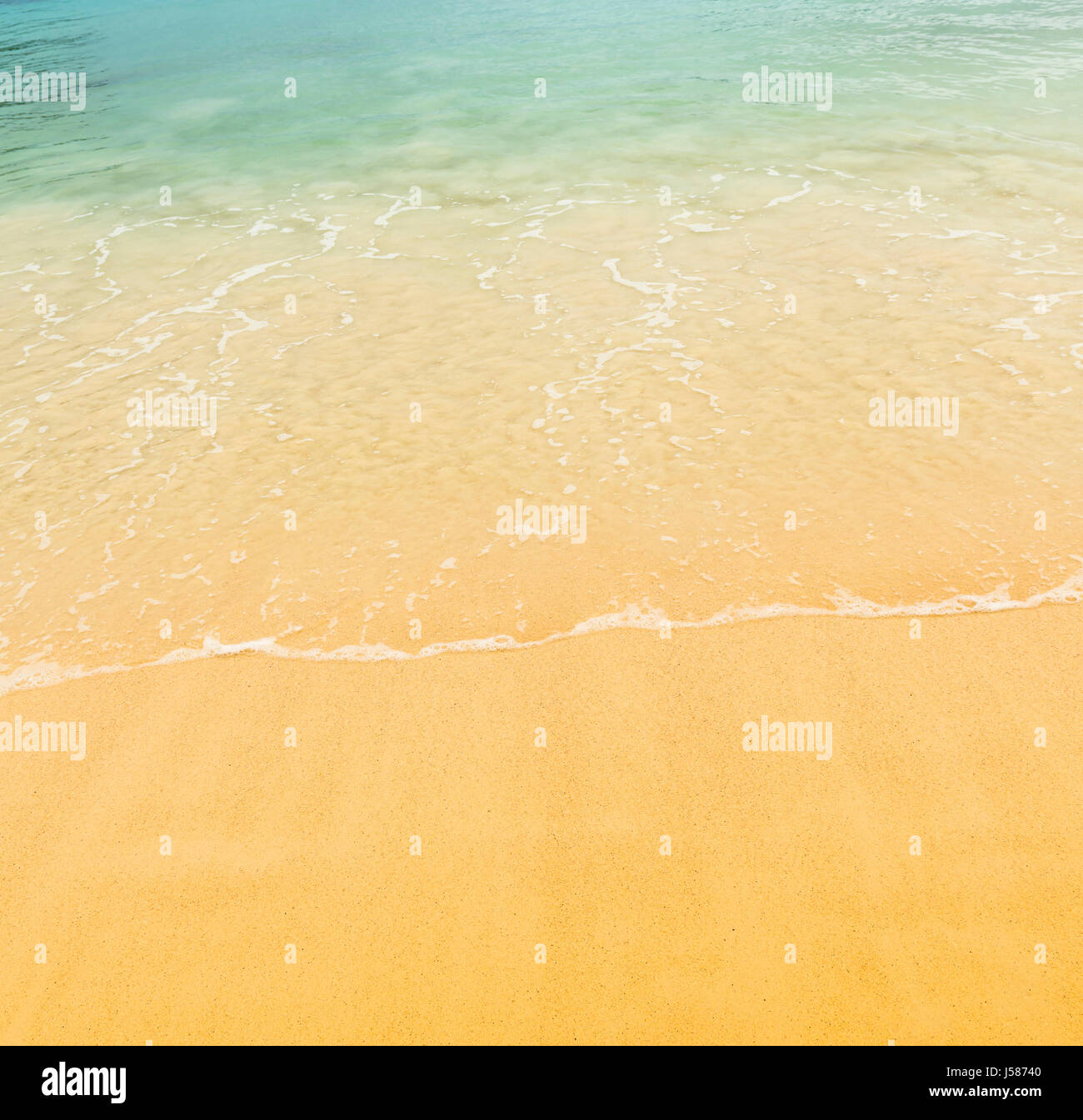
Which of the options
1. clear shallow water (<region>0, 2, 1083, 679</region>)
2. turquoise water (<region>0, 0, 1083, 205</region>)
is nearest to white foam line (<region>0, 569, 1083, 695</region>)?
clear shallow water (<region>0, 2, 1083, 679</region>)

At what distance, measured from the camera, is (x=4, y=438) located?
8797mm

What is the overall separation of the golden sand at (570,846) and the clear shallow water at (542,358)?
0.55 m

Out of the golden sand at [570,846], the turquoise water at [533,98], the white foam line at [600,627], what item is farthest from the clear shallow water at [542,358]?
the golden sand at [570,846]

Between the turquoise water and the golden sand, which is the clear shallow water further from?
the golden sand

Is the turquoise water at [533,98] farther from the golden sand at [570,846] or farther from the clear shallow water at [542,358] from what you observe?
the golden sand at [570,846]

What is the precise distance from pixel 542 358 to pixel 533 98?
12.0 m

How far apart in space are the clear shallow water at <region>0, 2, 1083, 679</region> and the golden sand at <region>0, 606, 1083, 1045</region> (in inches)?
21.6

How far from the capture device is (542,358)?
31.4 feet

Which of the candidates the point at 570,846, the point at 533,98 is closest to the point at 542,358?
the point at 570,846

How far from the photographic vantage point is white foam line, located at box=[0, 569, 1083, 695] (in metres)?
5.96

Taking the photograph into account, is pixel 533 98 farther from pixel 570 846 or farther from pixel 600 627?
pixel 570 846

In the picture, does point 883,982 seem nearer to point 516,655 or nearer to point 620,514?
point 516,655
